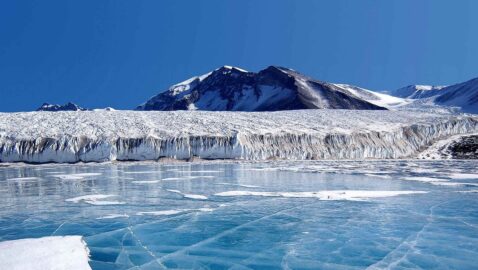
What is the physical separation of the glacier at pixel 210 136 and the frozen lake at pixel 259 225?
22280 millimetres

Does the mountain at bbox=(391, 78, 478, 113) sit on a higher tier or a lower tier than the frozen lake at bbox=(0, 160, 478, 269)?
higher

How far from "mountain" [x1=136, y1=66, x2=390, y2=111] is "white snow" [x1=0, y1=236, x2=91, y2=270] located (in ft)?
377

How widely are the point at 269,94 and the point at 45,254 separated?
13854cm

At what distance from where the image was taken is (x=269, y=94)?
144 m

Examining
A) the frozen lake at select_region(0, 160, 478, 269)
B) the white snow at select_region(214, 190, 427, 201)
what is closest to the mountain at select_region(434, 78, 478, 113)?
the white snow at select_region(214, 190, 427, 201)

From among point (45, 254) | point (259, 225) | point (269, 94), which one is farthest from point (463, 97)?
point (45, 254)

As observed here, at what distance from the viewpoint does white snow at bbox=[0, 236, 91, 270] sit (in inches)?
252

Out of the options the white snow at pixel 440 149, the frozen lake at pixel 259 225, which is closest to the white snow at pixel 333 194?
the frozen lake at pixel 259 225

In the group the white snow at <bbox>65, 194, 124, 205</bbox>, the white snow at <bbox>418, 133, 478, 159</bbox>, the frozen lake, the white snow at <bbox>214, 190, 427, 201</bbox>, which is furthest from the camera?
the white snow at <bbox>418, 133, 478, 159</bbox>

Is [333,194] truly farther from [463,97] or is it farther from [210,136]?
[463,97]

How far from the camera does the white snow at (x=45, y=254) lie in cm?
641

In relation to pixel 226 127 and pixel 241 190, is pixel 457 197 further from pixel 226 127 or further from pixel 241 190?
pixel 226 127

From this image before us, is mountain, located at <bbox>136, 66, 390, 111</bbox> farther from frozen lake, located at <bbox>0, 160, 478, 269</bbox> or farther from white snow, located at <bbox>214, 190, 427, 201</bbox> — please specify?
frozen lake, located at <bbox>0, 160, 478, 269</bbox>

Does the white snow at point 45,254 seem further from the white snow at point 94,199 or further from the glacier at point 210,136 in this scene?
the glacier at point 210,136
